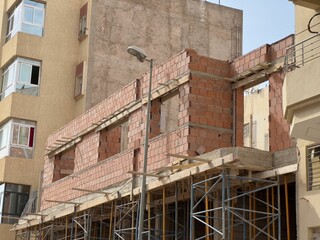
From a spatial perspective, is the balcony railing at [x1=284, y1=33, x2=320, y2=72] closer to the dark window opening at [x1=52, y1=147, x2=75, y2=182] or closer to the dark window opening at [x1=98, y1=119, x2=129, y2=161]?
the dark window opening at [x1=98, y1=119, x2=129, y2=161]

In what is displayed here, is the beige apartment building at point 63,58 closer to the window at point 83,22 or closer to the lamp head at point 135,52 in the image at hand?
the window at point 83,22

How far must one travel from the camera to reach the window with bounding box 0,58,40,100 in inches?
1406

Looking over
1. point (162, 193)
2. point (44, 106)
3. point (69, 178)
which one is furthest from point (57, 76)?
point (162, 193)

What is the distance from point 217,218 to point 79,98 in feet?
60.3

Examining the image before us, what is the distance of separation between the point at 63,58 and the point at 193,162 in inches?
730

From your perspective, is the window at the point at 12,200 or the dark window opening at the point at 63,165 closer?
the dark window opening at the point at 63,165

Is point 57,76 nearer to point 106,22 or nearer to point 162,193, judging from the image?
point 106,22

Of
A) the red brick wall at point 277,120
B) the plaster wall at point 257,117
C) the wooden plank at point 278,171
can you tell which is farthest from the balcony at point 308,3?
the plaster wall at point 257,117

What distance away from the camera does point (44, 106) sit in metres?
35.9

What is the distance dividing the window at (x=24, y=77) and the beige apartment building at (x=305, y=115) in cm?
1989

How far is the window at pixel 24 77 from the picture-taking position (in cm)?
3572

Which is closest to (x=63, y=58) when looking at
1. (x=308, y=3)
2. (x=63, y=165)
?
(x=63, y=165)

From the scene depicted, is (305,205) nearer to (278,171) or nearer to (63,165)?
(278,171)

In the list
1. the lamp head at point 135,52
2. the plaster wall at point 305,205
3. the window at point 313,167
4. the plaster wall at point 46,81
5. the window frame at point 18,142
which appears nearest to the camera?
the plaster wall at point 305,205
